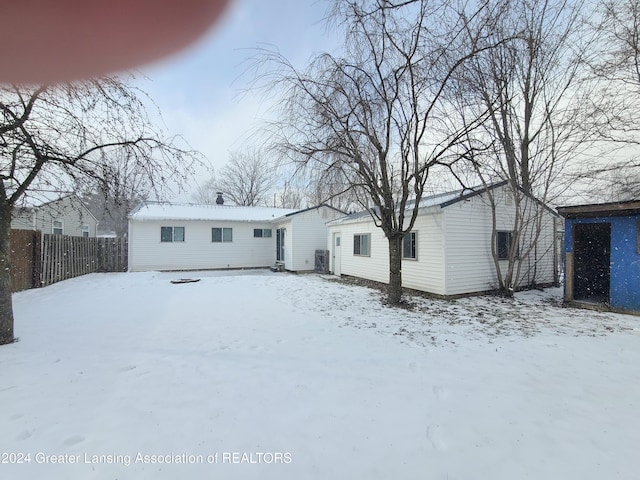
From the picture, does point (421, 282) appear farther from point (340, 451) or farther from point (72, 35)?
point (72, 35)

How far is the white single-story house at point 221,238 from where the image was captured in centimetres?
1435

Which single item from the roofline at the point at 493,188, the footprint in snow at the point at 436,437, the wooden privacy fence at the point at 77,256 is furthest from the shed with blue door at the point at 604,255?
the wooden privacy fence at the point at 77,256

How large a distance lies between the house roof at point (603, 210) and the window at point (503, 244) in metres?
1.84

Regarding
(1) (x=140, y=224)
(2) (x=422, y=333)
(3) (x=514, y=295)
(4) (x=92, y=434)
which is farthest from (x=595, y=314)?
(1) (x=140, y=224)

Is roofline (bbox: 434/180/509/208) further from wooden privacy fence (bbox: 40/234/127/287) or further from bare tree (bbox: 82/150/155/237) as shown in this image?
wooden privacy fence (bbox: 40/234/127/287)

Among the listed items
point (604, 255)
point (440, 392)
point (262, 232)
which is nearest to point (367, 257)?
point (604, 255)

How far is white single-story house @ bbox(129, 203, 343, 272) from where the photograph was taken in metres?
14.4

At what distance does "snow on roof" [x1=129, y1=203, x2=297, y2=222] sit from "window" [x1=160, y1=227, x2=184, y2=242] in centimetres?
65

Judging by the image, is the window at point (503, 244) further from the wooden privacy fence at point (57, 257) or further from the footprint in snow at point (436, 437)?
the wooden privacy fence at point (57, 257)

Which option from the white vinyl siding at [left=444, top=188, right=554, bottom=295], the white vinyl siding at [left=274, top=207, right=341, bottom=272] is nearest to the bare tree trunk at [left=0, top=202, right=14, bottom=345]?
the white vinyl siding at [left=444, top=188, right=554, bottom=295]

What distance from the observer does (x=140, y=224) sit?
46.5ft

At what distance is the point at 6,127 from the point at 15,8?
12.2ft

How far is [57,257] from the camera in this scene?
10328 millimetres

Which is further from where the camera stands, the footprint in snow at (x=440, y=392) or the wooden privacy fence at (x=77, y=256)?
the wooden privacy fence at (x=77, y=256)
